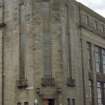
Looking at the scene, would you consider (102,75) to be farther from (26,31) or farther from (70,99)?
(26,31)

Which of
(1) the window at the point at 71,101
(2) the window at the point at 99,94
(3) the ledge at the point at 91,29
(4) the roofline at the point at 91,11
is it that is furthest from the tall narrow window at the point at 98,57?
(1) the window at the point at 71,101

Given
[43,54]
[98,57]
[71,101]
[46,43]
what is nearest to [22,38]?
[46,43]

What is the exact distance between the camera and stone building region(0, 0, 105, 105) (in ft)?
139

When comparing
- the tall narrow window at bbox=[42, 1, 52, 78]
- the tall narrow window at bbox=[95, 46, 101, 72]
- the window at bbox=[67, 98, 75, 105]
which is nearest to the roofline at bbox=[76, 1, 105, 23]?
the tall narrow window at bbox=[95, 46, 101, 72]

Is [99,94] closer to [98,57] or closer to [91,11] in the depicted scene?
[98,57]

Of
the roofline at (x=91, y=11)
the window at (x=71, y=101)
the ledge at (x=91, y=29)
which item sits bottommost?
the window at (x=71, y=101)

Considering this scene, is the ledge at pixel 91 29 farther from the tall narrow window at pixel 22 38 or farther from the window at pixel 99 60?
the tall narrow window at pixel 22 38

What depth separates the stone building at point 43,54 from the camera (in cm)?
4222

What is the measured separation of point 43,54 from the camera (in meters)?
42.9

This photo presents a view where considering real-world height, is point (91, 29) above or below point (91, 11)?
below

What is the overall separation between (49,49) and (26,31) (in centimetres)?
370

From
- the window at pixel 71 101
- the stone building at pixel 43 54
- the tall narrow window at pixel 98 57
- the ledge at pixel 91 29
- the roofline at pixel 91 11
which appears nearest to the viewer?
the stone building at pixel 43 54

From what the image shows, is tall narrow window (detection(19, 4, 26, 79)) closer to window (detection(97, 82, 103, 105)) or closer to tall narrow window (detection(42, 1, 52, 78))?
tall narrow window (detection(42, 1, 52, 78))

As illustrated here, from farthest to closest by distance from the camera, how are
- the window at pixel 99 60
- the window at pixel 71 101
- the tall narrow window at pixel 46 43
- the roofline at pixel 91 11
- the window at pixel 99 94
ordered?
the window at pixel 99 60
the window at pixel 99 94
the roofline at pixel 91 11
the window at pixel 71 101
the tall narrow window at pixel 46 43
